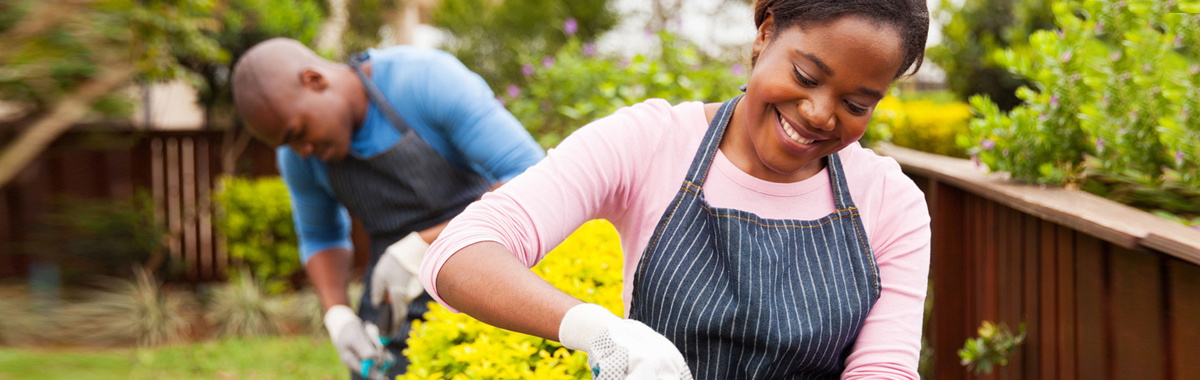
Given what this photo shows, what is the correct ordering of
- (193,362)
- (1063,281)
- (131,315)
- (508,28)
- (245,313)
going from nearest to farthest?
(1063,281) < (193,362) < (131,315) < (245,313) < (508,28)

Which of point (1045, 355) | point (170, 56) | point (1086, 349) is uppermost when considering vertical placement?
point (1086, 349)

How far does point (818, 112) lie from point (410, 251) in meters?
1.45

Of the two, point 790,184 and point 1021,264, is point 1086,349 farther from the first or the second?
point 790,184

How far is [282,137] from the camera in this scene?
240cm

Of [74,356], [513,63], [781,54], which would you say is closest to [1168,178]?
[781,54]

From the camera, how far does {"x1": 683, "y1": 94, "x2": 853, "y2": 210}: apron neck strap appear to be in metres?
1.42

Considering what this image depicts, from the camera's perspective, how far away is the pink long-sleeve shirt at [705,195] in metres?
1.30

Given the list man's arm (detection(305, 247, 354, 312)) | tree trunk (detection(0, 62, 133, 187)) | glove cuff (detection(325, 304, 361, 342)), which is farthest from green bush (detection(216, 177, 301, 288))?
glove cuff (detection(325, 304, 361, 342))

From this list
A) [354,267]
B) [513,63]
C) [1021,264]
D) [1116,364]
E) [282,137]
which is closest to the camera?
[1116,364]

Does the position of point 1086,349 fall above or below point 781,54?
below

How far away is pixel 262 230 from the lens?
729 cm

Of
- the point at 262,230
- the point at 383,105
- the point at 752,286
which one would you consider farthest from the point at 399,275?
the point at 262,230

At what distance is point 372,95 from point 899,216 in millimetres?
1718

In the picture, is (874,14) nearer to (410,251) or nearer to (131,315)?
(410,251)
